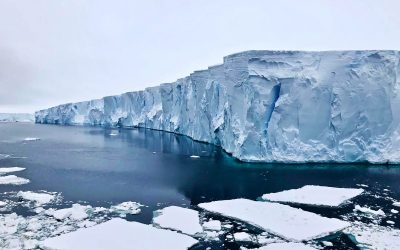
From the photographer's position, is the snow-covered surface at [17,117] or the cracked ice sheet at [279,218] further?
the snow-covered surface at [17,117]

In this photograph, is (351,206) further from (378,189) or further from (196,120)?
(196,120)

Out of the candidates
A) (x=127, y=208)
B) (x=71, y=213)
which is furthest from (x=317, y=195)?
(x=71, y=213)

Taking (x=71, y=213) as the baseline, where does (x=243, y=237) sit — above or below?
below

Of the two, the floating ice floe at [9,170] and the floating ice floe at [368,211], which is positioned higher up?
the floating ice floe at [9,170]

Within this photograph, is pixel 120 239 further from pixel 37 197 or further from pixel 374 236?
pixel 374 236

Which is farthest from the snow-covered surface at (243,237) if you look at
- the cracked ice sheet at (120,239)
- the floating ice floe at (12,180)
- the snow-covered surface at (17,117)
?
the snow-covered surface at (17,117)

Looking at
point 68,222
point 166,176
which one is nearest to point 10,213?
point 68,222

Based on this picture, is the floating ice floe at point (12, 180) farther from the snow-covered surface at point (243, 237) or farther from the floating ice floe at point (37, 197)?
the snow-covered surface at point (243, 237)
